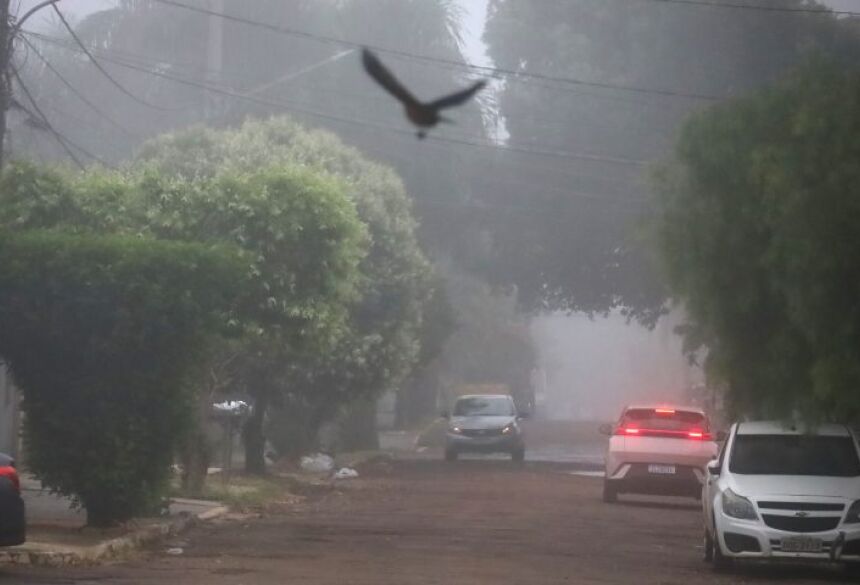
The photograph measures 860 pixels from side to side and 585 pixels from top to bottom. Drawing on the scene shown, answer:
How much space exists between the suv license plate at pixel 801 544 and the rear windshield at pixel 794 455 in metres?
1.30

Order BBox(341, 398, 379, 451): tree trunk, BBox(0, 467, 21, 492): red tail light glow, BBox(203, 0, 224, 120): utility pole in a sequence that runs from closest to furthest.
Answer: BBox(0, 467, 21, 492): red tail light glow, BBox(203, 0, 224, 120): utility pole, BBox(341, 398, 379, 451): tree trunk

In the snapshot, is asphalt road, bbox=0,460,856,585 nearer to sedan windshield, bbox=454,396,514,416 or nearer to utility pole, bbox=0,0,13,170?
utility pole, bbox=0,0,13,170

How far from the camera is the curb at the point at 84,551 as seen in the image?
623 inches

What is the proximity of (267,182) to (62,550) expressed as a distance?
404 inches

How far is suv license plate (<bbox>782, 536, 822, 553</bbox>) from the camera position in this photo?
16.1 m

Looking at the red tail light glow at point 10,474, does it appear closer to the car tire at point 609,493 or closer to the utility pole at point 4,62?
the utility pole at point 4,62

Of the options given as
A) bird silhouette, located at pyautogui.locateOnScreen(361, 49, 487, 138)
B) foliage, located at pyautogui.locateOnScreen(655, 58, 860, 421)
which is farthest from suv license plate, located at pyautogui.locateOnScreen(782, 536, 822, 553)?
bird silhouette, located at pyautogui.locateOnScreen(361, 49, 487, 138)

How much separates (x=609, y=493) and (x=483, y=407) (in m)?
14.9

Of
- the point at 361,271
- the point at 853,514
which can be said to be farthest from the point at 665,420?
the point at 853,514

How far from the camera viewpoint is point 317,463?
1494 inches

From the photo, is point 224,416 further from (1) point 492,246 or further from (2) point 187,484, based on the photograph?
(1) point 492,246

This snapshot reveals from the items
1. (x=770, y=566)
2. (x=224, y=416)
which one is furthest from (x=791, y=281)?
(x=224, y=416)

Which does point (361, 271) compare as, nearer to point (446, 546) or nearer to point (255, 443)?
point (255, 443)

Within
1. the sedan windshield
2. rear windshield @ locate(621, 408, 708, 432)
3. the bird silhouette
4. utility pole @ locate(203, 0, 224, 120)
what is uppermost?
utility pole @ locate(203, 0, 224, 120)
